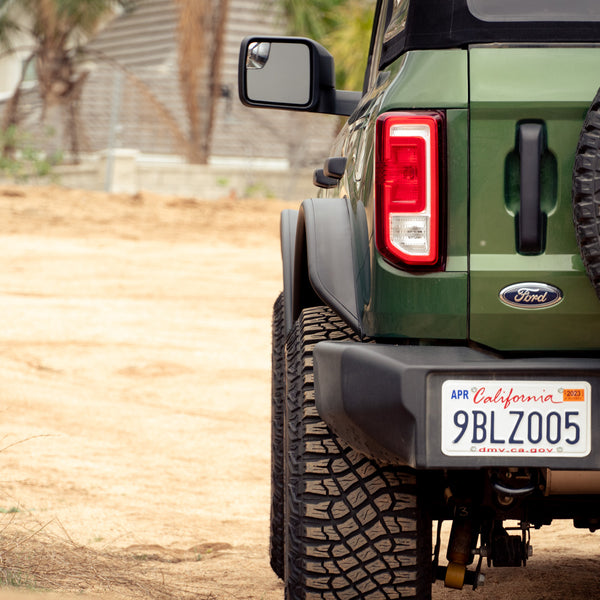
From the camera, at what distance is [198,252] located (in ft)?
50.8

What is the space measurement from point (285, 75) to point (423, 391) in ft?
4.93

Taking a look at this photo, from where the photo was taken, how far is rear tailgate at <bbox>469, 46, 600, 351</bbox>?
244 centimetres

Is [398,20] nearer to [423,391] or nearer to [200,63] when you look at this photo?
[423,391]

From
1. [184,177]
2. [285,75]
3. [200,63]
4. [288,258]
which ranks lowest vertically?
[184,177]

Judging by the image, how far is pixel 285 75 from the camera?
3.54 m

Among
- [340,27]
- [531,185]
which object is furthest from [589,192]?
[340,27]

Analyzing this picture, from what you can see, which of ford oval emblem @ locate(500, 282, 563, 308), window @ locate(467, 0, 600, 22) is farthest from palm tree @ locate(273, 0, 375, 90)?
ford oval emblem @ locate(500, 282, 563, 308)

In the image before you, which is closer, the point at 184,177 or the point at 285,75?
the point at 285,75

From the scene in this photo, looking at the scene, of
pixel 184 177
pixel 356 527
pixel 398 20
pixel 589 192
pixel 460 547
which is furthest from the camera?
pixel 184 177

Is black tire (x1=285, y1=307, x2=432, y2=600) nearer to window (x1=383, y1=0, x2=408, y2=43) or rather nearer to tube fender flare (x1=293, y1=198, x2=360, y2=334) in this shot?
tube fender flare (x1=293, y1=198, x2=360, y2=334)

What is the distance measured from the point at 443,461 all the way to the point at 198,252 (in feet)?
43.5

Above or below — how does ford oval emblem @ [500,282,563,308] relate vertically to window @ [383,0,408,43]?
below

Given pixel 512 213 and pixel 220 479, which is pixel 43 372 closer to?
pixel 220 479

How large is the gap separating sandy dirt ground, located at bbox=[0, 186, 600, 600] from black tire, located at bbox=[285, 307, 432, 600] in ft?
3.00
